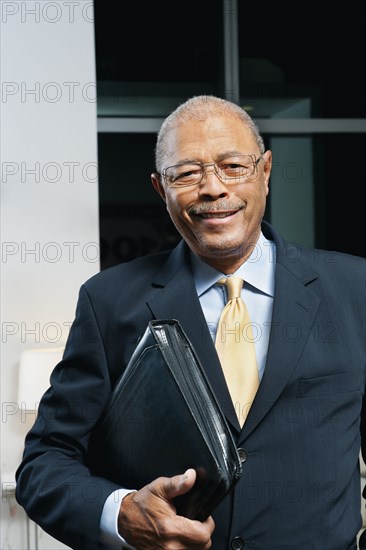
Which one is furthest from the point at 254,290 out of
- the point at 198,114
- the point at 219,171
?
the point at 198,114

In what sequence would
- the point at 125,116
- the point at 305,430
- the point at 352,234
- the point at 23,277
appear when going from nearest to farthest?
1. the point at 305,430
2. the point at 23,277
3. the point at 125,116
4. the point at 352,234

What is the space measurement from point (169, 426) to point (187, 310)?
38 cm

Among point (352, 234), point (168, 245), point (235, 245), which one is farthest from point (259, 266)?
point (352, 234)

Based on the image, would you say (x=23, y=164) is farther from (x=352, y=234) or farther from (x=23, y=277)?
(x=352, y=234)

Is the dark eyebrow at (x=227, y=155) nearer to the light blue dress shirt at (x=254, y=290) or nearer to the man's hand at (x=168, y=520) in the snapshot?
the light blue dress shirt at (x=254, y=290)

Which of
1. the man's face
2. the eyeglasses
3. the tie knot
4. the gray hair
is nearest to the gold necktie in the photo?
the tie knot

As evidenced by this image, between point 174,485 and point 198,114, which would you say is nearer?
point 174,485

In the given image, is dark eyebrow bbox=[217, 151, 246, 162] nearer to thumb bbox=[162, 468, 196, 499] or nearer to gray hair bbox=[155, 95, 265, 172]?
gray hair bbox=[155, 95, 265, 172]

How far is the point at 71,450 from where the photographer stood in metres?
1.77

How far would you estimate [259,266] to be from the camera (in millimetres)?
1930

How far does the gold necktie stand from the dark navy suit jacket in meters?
0.03

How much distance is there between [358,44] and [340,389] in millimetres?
4966

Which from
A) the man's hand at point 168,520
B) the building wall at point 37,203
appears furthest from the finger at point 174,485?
the building wall at point 37,203

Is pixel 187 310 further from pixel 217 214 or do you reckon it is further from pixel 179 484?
pixel 179 484
